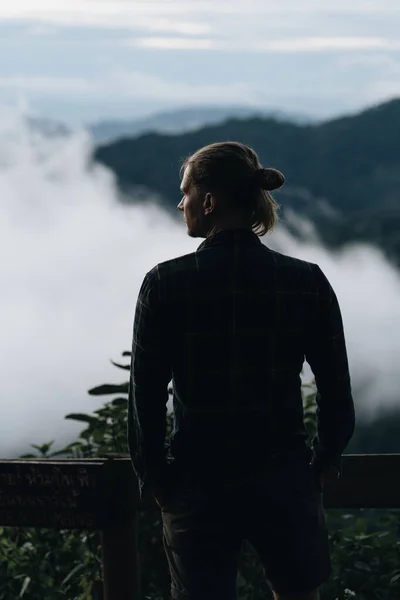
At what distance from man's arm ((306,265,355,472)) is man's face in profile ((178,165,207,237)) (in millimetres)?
257

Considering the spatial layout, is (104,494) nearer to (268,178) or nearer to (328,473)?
(328,473)

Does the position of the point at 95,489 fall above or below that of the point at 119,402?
below

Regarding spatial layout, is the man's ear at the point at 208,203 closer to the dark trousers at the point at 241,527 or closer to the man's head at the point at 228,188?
the man's head at the point at 228,188

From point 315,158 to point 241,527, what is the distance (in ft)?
46.0

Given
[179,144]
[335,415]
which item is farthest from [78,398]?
[179,144]

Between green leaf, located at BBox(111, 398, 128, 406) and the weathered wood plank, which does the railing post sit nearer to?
the weathered wood plank

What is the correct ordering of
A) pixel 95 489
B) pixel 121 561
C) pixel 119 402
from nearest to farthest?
1. pixel 95 489
2. pixel 121 561
3. pixel 119 402

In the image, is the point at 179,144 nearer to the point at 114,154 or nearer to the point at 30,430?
the point at 114,154

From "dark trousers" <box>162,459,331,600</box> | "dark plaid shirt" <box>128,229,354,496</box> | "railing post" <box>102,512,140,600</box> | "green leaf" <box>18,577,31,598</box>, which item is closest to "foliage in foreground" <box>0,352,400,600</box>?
"green leaf" <box>18,577,31,598</box>

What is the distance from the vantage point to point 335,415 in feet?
8.93

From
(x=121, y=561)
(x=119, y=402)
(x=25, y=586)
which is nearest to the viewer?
(x=121, y=561)

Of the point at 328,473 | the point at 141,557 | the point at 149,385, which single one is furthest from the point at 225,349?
the point at 141,557

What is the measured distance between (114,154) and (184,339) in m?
13.8

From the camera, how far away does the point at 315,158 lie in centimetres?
1633
